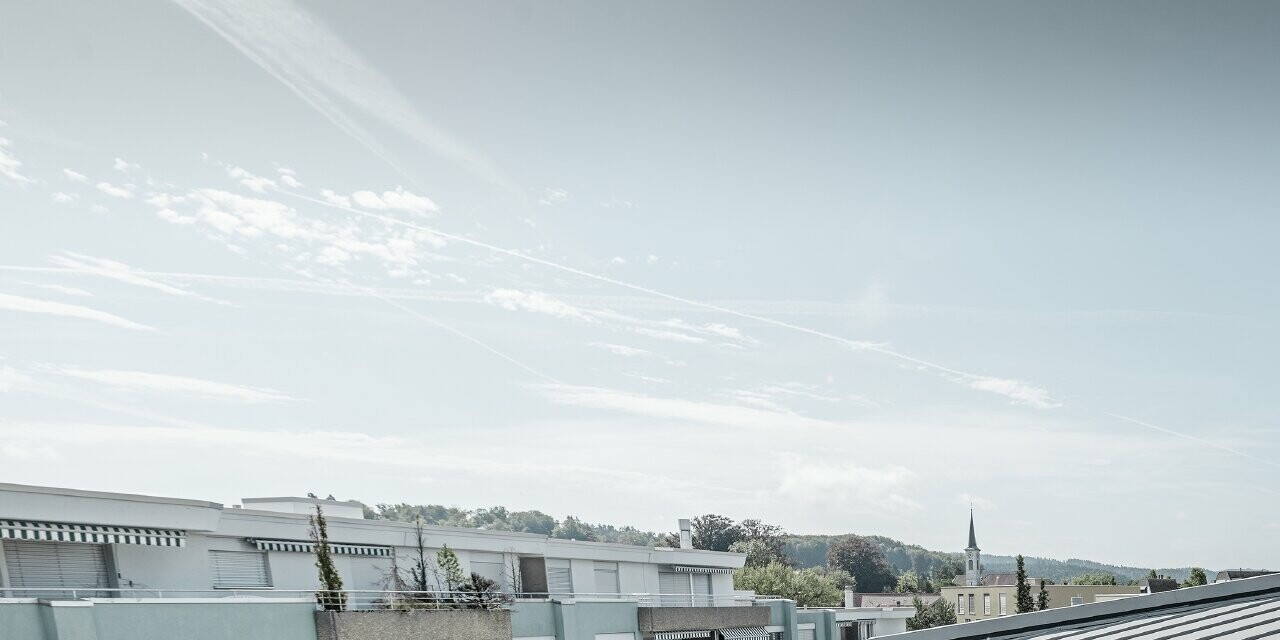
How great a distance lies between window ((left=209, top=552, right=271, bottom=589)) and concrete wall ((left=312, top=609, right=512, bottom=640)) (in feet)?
12.7

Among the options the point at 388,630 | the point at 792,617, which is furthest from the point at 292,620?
the point at 792,617

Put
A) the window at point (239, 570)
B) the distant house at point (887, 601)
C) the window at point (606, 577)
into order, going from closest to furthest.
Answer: the window at point (239, 570)
the window at point (606, 577)
the distant house at point (887, 601)

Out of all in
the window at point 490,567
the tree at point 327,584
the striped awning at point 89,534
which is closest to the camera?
the striped awning at point 89,534

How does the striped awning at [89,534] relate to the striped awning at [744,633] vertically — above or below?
above

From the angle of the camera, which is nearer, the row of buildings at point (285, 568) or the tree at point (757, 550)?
the row of buildings at point (285, 568)

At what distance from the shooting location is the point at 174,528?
896 inches

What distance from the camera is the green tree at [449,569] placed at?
28938 mm

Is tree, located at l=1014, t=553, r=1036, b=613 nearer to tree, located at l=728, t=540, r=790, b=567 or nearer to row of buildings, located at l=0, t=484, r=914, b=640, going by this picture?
tree, located at l=728, t=540, r=790, b=567

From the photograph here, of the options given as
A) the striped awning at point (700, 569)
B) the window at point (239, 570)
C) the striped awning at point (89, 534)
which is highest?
the striped awning at point (89, 534)

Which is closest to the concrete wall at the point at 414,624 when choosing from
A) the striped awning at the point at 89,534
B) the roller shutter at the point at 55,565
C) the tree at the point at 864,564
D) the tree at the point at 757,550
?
the striped awning at the point at 89,534

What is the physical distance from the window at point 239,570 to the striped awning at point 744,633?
17.8m

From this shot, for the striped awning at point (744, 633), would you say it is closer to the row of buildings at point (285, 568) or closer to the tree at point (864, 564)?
the row of buildings at point (285, 568)

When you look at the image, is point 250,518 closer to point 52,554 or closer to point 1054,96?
point 52,554

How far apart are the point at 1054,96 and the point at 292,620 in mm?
21388
